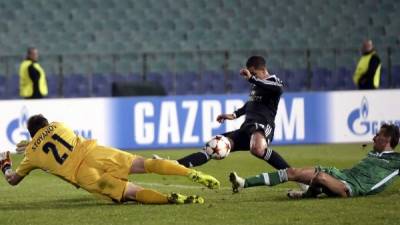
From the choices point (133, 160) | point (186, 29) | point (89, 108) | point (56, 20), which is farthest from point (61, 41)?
point (133, 160)

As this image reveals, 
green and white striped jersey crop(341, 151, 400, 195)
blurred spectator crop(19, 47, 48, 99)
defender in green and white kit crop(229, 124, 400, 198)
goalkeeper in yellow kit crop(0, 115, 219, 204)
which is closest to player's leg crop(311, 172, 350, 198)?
defender in green and white kit crop(229, 124, 400, 198)

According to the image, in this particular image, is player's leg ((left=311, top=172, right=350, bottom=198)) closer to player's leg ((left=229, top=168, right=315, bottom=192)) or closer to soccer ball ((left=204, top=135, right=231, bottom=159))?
player's leg ((left=229, top=168, right=315, bottom=192))

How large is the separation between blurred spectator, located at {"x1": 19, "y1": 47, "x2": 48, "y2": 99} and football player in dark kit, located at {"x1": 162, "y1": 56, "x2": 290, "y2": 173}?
10713mm

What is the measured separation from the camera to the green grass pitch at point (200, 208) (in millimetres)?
10758

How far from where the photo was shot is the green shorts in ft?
40.0

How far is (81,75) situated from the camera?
2631cm

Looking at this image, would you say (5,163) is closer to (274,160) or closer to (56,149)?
(56,149)

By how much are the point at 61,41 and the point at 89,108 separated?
197 inches

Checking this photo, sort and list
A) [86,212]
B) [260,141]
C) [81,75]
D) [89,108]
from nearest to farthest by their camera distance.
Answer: [86,212], [260,141], [89,108], [81,75]

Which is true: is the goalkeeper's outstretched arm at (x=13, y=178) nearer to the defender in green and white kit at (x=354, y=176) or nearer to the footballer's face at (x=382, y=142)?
the defender in green and white kit at (x=354, y=176)

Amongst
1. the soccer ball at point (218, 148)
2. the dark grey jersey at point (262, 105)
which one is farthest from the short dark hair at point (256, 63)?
the soccer ball at point (218, 148)

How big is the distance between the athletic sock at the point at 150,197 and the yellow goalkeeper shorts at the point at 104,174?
20cm

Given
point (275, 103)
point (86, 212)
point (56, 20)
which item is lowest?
point (86, 212)

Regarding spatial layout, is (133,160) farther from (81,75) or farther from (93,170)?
(81,75)
